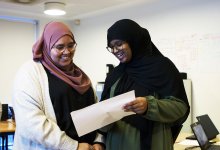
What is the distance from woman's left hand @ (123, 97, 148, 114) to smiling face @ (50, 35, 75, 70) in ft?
1.66

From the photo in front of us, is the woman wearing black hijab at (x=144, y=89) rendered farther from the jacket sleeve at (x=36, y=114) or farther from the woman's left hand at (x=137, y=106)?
the jacket sleeve at (x=36, y=114)

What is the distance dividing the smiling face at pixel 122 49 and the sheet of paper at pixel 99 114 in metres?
0.27

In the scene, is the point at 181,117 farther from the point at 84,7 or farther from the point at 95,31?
the point at 95,31

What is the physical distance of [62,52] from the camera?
168cm

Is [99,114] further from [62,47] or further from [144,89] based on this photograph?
[62,47]

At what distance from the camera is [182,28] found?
419cm

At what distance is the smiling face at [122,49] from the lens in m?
1.54

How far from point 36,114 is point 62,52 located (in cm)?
36

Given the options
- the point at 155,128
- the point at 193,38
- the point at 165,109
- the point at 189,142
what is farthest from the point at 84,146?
the point at 193,38

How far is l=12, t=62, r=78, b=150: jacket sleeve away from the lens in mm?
1546

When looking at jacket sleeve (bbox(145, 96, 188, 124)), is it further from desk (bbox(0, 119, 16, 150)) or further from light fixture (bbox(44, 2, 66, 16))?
light fixture (bbox(44, 2, 66, 16))

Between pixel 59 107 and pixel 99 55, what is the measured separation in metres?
3.98

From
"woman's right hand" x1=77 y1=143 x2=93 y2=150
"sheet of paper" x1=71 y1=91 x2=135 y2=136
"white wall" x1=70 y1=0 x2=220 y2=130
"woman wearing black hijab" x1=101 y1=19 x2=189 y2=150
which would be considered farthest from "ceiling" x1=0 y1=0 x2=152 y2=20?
"sheet of paper" x1=71 y1=91 x2=135 y2=136

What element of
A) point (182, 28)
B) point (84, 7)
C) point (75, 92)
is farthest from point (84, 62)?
point (75, 92)
